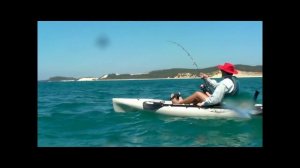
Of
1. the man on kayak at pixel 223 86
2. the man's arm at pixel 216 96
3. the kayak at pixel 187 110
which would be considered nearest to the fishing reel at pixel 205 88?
the man on kayak at pixel 223 86

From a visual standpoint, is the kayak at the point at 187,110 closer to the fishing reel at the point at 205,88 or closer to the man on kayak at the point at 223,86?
the man on kayak at the point at 223,86

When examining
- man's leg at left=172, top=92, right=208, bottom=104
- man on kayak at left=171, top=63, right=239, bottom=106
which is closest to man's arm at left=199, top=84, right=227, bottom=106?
man on kayak at left=171, top=63, right=239, bottom=106

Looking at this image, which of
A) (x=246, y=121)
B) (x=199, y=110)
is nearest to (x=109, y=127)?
(x=199, y=110)

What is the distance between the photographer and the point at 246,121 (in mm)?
8266

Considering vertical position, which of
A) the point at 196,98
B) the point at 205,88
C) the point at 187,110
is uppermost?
the point at 205,88

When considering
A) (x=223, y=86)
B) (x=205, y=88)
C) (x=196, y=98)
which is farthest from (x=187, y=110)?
(x=223, y=86)

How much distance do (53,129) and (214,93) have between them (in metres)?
3.96

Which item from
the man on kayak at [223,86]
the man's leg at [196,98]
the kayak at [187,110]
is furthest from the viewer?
the man's leg at [196,98]

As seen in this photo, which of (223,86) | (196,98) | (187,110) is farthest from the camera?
(196,98)

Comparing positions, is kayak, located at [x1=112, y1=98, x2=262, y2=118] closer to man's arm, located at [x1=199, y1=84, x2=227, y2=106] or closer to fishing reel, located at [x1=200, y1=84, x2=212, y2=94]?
man's arm, located at [x1=199, y1=84, x2=227, y2=106]

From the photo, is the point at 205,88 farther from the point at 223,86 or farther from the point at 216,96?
the point at 223,86

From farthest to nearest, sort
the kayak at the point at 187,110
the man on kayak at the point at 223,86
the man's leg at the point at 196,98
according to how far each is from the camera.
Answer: the man's leg at the point at 196,98 < the kayak at the point at 187,110 < the man on kayak at the point at 223,86

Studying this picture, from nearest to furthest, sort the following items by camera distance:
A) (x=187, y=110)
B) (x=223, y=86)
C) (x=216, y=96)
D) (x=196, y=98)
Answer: (x=223, y=86) < (x=216, y=96) < (x=187, y=110) < (x=196, y=98)
